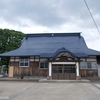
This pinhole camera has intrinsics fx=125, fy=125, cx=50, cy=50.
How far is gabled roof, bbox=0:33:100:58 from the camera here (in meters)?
16.2

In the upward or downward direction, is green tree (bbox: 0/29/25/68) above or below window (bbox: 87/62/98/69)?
above

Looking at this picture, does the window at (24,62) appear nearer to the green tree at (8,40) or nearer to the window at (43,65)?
the window at (43,65)

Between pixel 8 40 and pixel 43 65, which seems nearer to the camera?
pixel 43 65

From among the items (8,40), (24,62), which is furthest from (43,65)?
(8,40)

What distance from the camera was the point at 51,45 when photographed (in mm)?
18219

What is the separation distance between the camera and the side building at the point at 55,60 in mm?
14492

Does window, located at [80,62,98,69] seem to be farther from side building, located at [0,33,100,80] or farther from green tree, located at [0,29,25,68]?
green tree, located at [0,29,25,68]

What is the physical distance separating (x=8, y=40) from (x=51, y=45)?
414 inches
